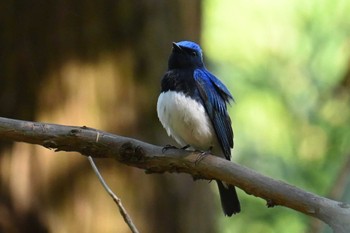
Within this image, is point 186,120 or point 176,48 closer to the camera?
point 186,120

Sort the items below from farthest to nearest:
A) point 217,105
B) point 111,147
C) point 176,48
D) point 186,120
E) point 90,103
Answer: point 90,103
point 176,48
point 217,105
point 186,120
point 111,147

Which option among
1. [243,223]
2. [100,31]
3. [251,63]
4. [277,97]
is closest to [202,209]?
[100,31]

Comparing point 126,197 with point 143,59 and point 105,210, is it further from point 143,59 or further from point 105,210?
point 143,59

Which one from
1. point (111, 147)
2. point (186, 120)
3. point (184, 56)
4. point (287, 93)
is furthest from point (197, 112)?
point (287, 93)

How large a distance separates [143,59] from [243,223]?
2015mm

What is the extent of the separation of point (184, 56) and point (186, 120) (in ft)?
1.46

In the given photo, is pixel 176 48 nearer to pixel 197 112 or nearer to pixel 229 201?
pixel 197 112

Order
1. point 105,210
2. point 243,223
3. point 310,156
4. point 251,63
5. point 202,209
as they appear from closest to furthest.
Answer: point 105,210
point 202,209
point 310,156
point 243,223
point 251,63

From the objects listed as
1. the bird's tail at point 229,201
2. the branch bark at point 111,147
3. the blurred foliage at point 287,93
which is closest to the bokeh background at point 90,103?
the bird's tail at point 229,201

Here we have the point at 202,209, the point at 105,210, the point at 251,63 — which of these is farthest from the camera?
the point at 251,63

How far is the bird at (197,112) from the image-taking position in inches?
140

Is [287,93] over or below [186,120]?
below

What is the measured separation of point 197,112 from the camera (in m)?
3.61

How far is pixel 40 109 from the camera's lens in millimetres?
4039
